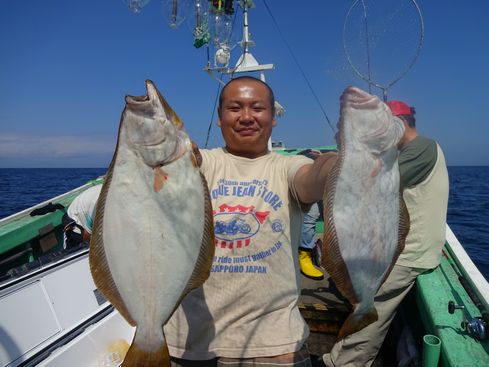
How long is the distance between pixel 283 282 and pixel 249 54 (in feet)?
27.0

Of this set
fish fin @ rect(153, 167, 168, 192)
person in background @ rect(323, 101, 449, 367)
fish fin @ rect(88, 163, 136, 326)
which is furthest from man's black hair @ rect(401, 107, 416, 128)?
fish fin @ rect(88, 163, 136, 326)

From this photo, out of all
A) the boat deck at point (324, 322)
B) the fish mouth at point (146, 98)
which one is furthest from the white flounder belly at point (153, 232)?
the boat deck at point (324, 322)

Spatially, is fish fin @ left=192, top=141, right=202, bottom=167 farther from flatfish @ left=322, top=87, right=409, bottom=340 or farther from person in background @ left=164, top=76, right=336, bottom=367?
flatfish @ left=322, top=87, right=409, bottom=340

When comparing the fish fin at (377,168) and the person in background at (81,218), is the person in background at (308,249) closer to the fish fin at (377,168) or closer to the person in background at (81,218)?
the person in background at (81,218)

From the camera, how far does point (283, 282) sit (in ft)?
6.59

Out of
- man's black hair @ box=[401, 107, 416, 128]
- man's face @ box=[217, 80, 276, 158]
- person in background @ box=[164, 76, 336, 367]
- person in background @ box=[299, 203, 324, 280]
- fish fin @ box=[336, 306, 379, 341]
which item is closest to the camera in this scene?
fish fin @ box=[336, 306, 379, 341]

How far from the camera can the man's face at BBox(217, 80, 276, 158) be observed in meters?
2.15

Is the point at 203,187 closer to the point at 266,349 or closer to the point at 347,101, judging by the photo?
the point at 347,101

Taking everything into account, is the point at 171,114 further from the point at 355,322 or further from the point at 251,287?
the point at 355,322

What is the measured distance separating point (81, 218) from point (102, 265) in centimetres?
346

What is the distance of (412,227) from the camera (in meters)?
3.33

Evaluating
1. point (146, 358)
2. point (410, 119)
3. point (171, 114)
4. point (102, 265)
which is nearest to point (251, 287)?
point (146, 358)

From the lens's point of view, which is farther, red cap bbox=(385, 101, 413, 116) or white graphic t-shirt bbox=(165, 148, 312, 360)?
red cap bbox=(385, 101, 413, 116)

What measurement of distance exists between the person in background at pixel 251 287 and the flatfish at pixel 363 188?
258 mm
